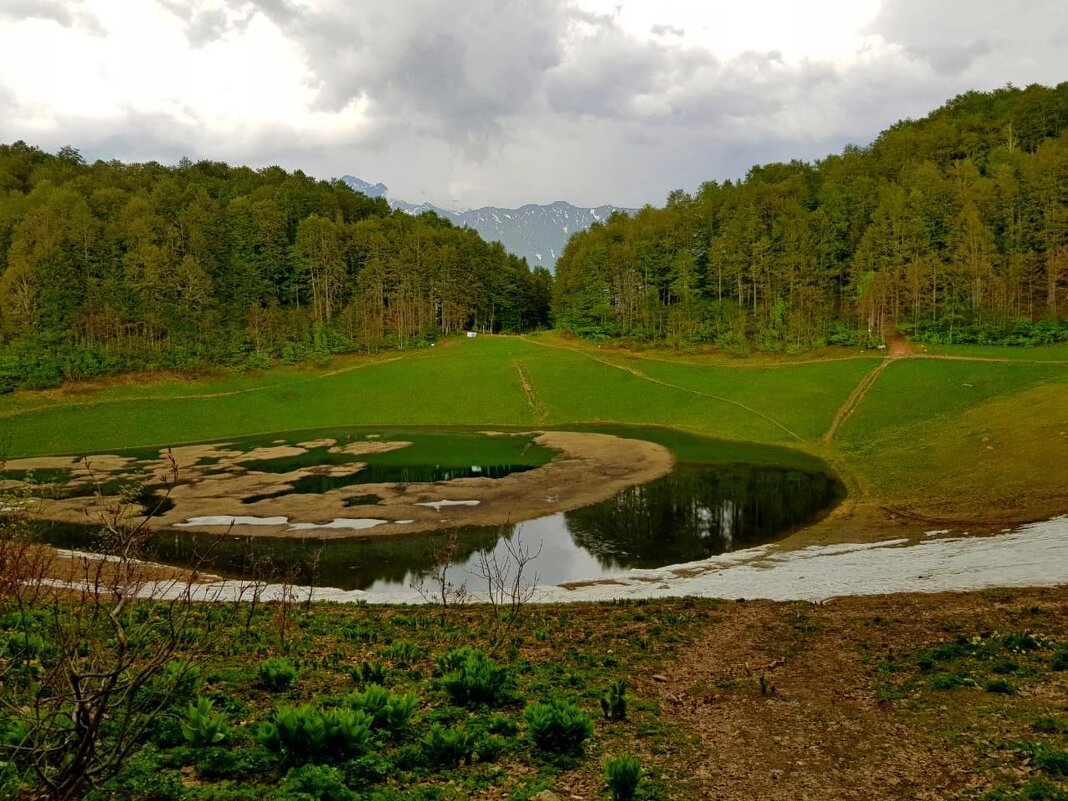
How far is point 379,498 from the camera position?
Answer: 36625 mm

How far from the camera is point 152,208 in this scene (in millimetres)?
102188

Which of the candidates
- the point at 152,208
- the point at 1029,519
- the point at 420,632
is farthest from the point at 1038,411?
the point at 152,208

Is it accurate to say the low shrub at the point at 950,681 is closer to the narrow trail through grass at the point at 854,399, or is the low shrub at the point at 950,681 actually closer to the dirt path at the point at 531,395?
the narrow trail through grass at the point at 854,399

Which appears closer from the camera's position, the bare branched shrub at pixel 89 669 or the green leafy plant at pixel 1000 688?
the bare branched shrub at pixel 89 669

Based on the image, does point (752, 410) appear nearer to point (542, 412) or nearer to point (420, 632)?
point (542, 412)

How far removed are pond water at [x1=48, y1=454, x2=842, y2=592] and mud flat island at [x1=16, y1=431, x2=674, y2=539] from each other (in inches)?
56.2

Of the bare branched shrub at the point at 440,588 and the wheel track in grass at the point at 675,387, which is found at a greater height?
the wheel track in grass at the point at 675,387

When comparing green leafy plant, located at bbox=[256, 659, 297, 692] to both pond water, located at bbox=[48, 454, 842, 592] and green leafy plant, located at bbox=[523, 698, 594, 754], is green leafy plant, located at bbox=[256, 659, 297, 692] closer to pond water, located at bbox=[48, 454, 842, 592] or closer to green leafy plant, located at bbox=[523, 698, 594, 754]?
green leafy plant, located at bbox=[523, 698, 594, 754]

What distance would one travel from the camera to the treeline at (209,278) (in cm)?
8000

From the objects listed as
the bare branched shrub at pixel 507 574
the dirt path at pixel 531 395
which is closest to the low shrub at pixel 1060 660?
the bare branched shrub at pixel 507 574

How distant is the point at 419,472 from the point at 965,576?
3288 centimetres

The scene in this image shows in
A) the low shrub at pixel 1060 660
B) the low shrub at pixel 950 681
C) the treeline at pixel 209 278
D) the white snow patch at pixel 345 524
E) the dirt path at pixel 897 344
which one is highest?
the treeline at pixel 209 278

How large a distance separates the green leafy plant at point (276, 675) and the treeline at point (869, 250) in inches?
2937

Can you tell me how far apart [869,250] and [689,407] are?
4454 cm
